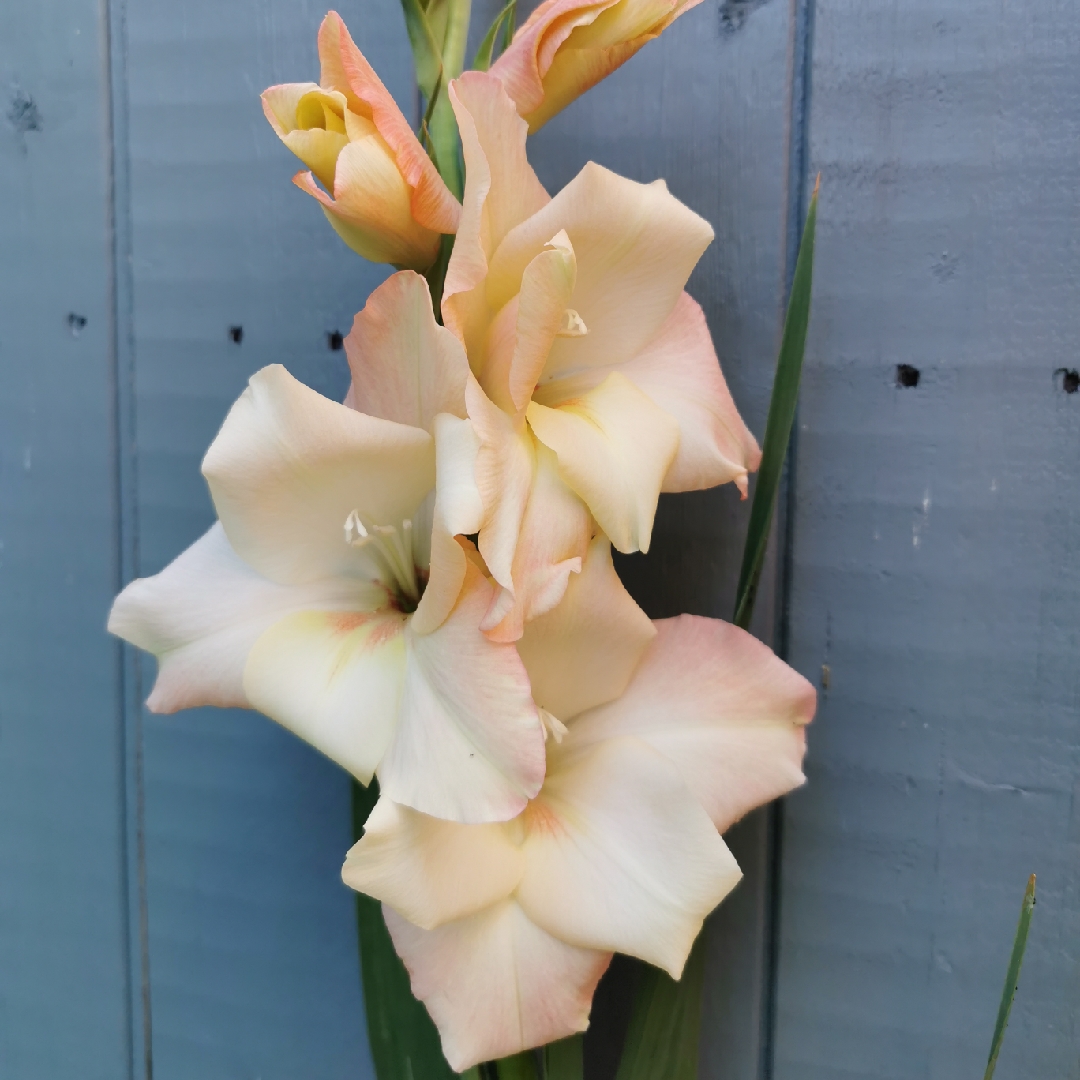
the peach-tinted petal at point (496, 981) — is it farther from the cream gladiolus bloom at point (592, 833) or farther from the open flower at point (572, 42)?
the open flower at point (572, 42)

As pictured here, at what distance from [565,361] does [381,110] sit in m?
0.12

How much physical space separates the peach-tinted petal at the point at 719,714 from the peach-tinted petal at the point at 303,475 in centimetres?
12

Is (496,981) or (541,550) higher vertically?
(541,550)

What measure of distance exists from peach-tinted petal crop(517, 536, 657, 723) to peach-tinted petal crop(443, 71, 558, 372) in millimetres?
96

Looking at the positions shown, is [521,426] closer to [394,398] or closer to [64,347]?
[394,398]

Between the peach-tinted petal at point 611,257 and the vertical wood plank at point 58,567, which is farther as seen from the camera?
the vertical wood plank at point 58,567

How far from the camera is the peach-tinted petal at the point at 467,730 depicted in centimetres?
28

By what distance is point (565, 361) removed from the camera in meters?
0.35

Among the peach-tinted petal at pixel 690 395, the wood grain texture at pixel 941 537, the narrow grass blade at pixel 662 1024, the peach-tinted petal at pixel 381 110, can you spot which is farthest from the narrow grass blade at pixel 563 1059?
the peach-tinted petal at pixel 381 110

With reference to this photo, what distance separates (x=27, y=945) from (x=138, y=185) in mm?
512

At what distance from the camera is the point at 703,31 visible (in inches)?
16.5

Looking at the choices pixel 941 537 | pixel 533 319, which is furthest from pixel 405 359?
pixel 941 537

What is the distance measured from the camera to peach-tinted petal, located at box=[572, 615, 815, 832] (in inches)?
13.6

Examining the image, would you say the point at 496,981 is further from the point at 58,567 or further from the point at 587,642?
the point at 58,567
